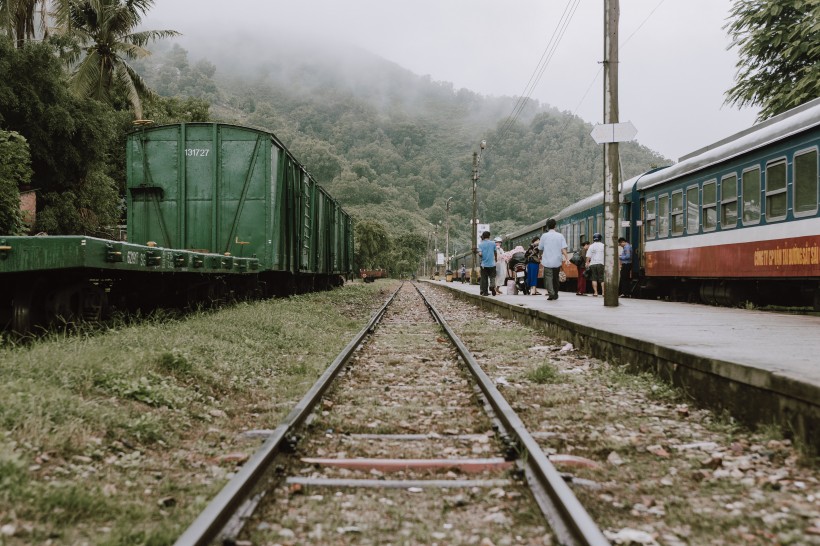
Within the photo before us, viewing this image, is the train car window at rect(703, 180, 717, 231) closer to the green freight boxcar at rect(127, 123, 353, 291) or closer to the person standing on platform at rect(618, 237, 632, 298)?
the person standing on platform at rect(618, 237, 632, 298)

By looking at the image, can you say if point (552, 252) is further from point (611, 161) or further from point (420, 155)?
point (420, 155)

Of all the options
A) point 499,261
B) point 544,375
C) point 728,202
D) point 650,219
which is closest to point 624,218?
point 650,219

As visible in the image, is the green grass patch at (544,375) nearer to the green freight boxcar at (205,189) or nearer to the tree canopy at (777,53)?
the green freight boxcar at (205,189)

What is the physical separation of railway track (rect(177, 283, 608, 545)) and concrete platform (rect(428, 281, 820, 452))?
151 centimetres

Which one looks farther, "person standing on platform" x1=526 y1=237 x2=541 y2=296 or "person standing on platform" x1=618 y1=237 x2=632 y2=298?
"person standing on platform" x1=526 y1=237 x2=541 y2=296

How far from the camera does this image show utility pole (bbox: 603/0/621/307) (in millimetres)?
12562

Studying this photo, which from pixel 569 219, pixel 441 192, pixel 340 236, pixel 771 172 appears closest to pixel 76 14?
pixel 340 236

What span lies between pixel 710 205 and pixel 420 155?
382 ft

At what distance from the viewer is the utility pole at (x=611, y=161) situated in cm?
1256

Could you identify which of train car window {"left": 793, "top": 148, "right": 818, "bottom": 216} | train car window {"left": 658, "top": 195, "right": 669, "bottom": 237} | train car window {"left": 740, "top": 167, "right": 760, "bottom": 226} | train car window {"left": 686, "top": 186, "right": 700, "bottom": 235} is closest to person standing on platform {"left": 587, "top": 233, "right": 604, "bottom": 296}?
train car window {"left": 658, "top": 195, "right": 669, "bottom": 237}

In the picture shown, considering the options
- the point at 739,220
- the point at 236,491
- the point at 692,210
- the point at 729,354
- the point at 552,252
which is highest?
the point at 692,210

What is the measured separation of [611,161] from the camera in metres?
12.6

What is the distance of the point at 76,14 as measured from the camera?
27.9 meters

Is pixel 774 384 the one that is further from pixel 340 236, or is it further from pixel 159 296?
pixel 340 236
